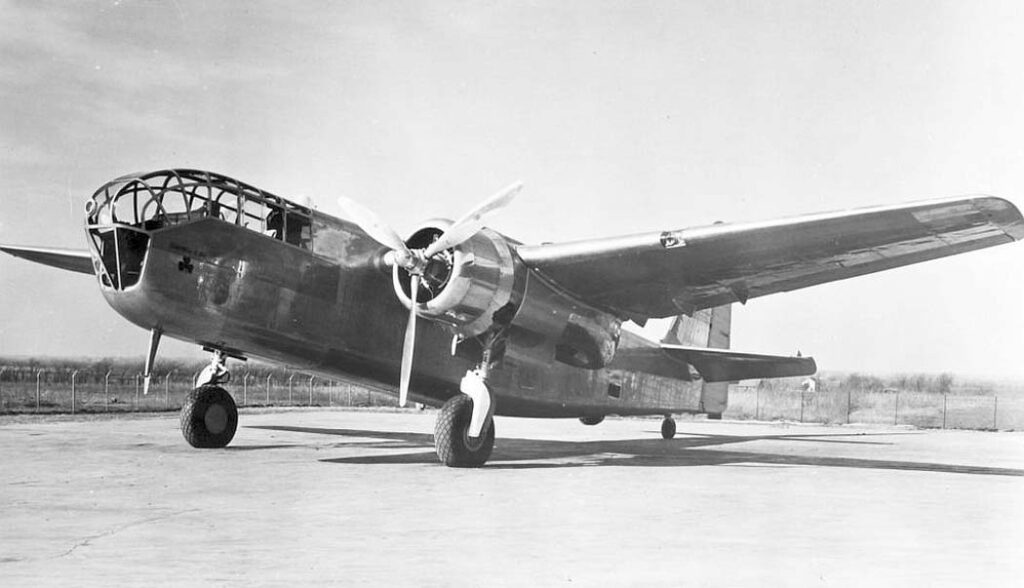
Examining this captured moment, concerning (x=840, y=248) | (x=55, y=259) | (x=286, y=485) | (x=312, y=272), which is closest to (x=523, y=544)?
(x=286, y=485)

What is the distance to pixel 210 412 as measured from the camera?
1364cm

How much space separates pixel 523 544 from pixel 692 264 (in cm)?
718

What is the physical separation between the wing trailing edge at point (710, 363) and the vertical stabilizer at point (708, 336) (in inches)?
47.1

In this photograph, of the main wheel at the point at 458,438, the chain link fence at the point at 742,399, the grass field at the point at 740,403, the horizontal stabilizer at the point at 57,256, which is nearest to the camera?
the main wheel at the point at 458,438

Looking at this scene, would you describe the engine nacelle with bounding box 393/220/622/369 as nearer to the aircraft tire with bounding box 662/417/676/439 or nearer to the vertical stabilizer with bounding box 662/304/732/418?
the vertical stabilizer with bounding box 662/304/732/418

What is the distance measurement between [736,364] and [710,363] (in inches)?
27.9

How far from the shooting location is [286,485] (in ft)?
30.7

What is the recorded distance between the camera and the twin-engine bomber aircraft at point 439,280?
10805 millimetres

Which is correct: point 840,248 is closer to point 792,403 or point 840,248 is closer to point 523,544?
point 523,544

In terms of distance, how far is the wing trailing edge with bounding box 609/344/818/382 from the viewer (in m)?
16.6

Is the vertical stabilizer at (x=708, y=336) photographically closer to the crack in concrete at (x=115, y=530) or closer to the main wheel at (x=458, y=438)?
the main wheel at (x=458, y=438)

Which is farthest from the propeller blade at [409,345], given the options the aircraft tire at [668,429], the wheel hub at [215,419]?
the aircraft tire at [668,429]

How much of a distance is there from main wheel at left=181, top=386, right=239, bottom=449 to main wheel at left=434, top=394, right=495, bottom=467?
13.0 ft

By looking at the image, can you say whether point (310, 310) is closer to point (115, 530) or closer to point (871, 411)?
point (115, 530)
